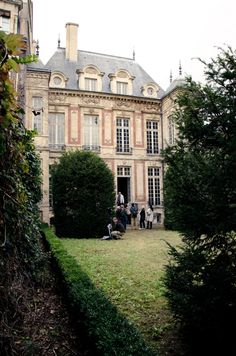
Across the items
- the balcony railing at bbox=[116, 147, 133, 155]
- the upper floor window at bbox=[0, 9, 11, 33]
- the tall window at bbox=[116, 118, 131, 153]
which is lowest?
the balcony railing at bbox=[116, 147, 133, 155]

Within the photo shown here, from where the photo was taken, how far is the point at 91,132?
20203 millimetres

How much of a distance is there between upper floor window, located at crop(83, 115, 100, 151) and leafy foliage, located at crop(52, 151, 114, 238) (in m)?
5.70

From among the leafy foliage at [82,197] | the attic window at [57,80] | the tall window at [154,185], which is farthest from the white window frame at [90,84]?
the leafy foliage at [82,197]

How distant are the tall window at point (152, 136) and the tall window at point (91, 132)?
12.3 feet

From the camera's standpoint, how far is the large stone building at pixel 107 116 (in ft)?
63.2

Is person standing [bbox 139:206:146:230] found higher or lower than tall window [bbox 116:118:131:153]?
lower

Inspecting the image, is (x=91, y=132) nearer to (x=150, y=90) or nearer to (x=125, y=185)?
(x=125, y=185)

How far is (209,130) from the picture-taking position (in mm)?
3467

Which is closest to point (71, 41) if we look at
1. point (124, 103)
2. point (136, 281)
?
point (124, 103)

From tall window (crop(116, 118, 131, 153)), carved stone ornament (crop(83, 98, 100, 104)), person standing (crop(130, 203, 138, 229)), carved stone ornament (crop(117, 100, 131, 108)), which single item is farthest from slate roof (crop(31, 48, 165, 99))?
person standing (crop(130, 203, 138, 229))

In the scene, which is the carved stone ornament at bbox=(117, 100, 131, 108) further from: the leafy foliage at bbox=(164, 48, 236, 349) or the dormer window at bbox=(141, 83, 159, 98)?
the leafy foliage at bbox=(164, 48, 236, 349)

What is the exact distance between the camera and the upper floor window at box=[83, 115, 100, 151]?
2005 cm

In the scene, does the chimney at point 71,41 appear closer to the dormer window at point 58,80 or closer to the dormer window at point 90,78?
the dormer window at point 90,78

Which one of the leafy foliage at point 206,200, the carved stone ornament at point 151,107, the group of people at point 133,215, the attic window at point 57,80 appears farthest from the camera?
the carved stone ornament at point 151,107
